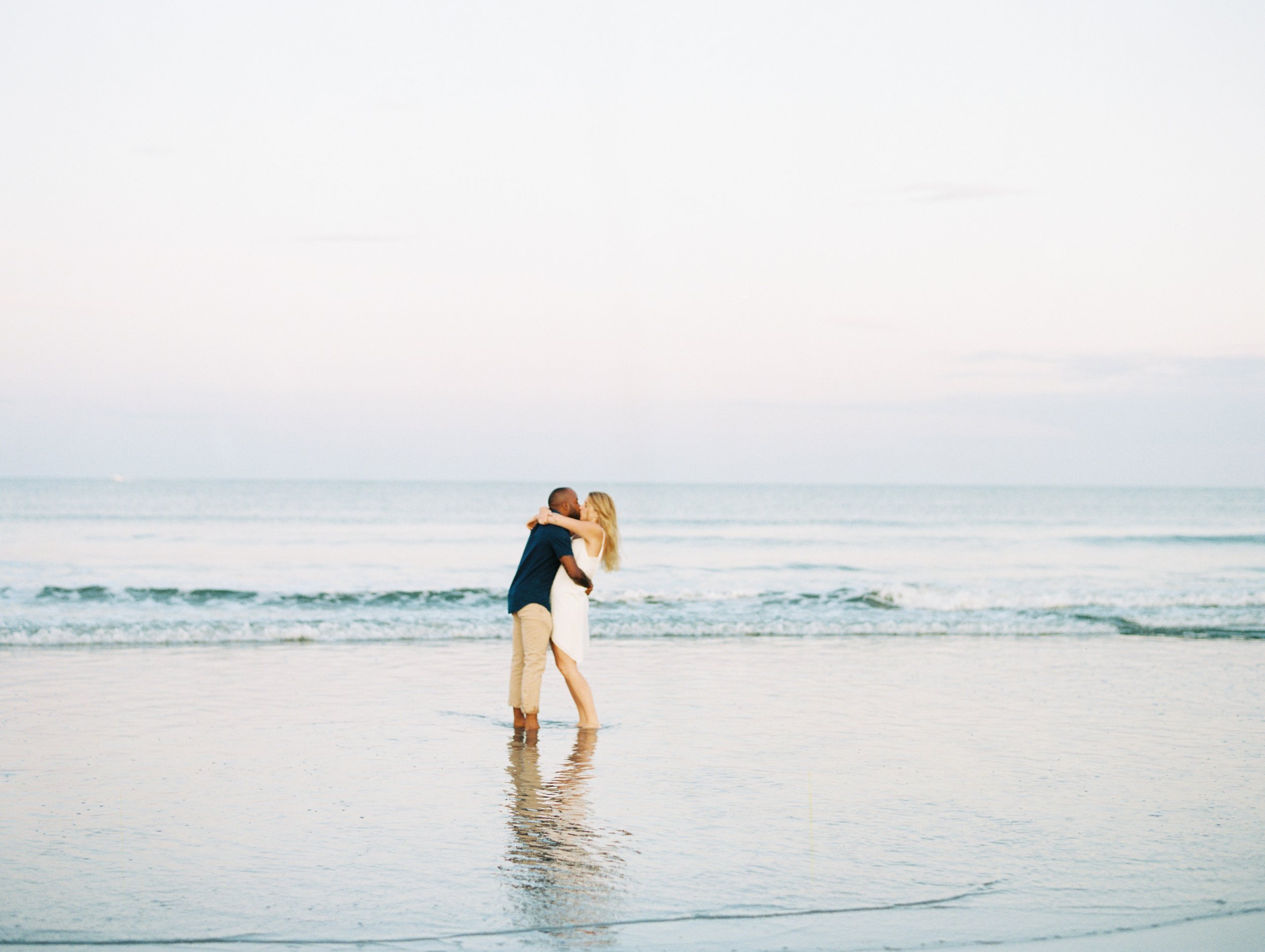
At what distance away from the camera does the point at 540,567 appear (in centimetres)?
852

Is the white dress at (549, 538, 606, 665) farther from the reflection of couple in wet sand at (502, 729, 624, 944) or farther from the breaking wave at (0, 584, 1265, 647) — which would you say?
the breaking wave at (0, 584, 1265, 647)

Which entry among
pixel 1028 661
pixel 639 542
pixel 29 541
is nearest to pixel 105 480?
pixel 29 541

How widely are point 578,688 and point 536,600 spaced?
0.73 m

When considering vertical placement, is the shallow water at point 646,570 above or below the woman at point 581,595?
below

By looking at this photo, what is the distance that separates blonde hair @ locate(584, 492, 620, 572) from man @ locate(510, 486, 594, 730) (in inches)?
5.4

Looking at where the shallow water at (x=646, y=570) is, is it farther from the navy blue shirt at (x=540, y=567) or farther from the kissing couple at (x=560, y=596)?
the navy blue shirt at (x=540, y=567)

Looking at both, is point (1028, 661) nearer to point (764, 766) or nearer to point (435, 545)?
point (764, 766)

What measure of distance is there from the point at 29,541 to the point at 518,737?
36433mm

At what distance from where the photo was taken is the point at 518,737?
8.41m

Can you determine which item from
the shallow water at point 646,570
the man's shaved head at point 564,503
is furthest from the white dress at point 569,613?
the shallow water at point 646,570

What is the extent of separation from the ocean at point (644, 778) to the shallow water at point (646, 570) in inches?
9.6

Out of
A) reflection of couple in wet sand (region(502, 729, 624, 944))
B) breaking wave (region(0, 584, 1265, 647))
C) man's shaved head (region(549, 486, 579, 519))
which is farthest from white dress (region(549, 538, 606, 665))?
breaking wave (region(0, 584, 1265, 647))

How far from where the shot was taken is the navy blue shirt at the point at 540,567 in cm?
841

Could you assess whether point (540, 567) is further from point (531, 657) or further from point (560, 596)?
point (531, 657)
